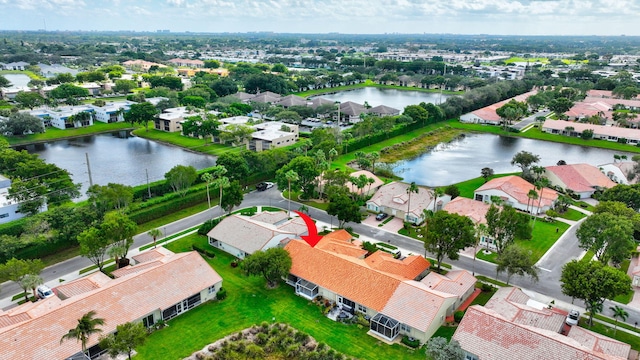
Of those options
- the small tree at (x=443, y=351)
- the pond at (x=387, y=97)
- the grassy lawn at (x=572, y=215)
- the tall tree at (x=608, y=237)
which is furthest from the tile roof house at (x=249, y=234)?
the pond at (x=387, y=97)

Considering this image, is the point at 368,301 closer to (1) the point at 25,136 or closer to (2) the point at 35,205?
(2) the point at 35,205

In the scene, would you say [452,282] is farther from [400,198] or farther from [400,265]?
[400,198]

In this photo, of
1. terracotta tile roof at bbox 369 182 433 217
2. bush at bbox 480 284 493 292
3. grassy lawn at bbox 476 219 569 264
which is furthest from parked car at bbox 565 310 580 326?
terracotta tile roof at bbox 369 182 433 217

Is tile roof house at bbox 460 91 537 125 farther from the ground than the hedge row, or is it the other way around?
tile roof house at bbox 460 91 537 125

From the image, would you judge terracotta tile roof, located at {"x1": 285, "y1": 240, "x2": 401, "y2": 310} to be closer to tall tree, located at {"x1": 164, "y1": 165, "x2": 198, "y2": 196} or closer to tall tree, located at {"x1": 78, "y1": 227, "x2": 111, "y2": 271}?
tall tree, located at {"x1": 78, "y1": 227, "x2": 111, "y2": 271}

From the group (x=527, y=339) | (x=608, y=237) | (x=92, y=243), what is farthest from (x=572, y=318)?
(x=92, y=243)

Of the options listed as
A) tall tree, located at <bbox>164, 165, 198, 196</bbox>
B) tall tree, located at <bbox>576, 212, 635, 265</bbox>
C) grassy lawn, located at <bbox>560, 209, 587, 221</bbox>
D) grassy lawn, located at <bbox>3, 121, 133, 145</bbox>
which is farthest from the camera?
grassy lawn, located at <bbox>3, 121, 133, 145</bbox>

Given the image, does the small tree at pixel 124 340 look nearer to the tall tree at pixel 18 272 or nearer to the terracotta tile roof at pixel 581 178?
the tall tree at pixel 18 272
